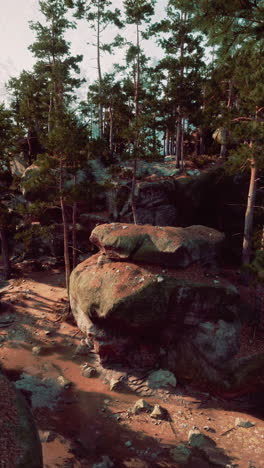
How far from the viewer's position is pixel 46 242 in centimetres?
2356

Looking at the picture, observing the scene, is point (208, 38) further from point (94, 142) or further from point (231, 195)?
point (231, 195)

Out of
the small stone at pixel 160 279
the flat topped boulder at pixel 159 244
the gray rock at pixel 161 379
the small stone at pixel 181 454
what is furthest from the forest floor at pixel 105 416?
the small stone at pixel 160 279

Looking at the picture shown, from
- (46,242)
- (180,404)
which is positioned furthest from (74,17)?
(180,404)

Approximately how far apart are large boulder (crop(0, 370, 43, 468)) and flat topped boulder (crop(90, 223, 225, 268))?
7.77 m

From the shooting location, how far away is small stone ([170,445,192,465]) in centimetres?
822

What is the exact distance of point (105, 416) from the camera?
389 inches

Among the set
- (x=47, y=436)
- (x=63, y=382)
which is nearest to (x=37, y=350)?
(x=63, y=382)

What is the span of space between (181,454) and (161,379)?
3.08 metres

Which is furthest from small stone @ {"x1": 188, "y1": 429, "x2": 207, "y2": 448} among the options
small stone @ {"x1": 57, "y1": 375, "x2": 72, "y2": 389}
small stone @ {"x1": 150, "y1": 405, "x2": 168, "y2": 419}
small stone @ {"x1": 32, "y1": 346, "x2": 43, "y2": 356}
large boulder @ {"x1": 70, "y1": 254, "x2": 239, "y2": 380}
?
small stone @ {"x1": 32, "y1": 346, "x2": 43, "y2": 356}

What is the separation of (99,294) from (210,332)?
5.33 metres

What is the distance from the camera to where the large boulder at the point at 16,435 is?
5.80 metres

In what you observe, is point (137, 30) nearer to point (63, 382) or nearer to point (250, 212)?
point (250, 212)

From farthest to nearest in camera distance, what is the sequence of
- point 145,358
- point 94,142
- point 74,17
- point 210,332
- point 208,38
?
point 74,17 < point 94,142 < point 145,358 < point 210,332 < point 208,38

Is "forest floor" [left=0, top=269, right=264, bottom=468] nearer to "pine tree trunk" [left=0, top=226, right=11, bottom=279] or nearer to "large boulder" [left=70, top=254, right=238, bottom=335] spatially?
"large boulder" [left=70, top=254, right=238, bottom=335]
